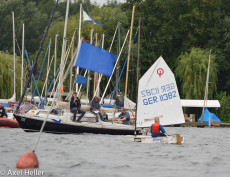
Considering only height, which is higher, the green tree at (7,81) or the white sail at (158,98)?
the green tree at (7,81)

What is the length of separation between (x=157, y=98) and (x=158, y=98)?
7cm

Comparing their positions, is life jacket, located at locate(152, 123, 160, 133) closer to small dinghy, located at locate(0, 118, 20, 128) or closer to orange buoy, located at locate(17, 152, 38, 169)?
orange buoy, located at locate(17, 152, 38, 169)

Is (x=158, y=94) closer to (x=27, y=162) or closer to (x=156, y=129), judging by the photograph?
(x=156, y=129)

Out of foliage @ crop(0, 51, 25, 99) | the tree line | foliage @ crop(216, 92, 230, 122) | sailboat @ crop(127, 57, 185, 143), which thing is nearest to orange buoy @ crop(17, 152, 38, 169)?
sailboat @ crop(127, 57, 185, 143)

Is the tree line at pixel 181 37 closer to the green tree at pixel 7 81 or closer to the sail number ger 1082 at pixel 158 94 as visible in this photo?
the green tree at pixel 7 81

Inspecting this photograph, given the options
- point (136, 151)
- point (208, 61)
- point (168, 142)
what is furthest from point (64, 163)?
point (208, 61)

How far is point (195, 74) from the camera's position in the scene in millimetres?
63219

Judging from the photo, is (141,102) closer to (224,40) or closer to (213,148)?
(213,148)

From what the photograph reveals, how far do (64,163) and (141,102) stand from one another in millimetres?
12449

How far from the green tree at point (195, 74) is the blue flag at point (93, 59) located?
3190cm

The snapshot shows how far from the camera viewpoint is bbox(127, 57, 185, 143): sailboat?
30891mm

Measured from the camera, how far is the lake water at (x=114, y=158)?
56.3 ft

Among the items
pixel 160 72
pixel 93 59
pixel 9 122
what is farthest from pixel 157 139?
pixel 9 122

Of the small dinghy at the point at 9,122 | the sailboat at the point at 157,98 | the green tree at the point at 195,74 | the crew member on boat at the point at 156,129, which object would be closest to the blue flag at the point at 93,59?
the sailboat at the point at 157,98
